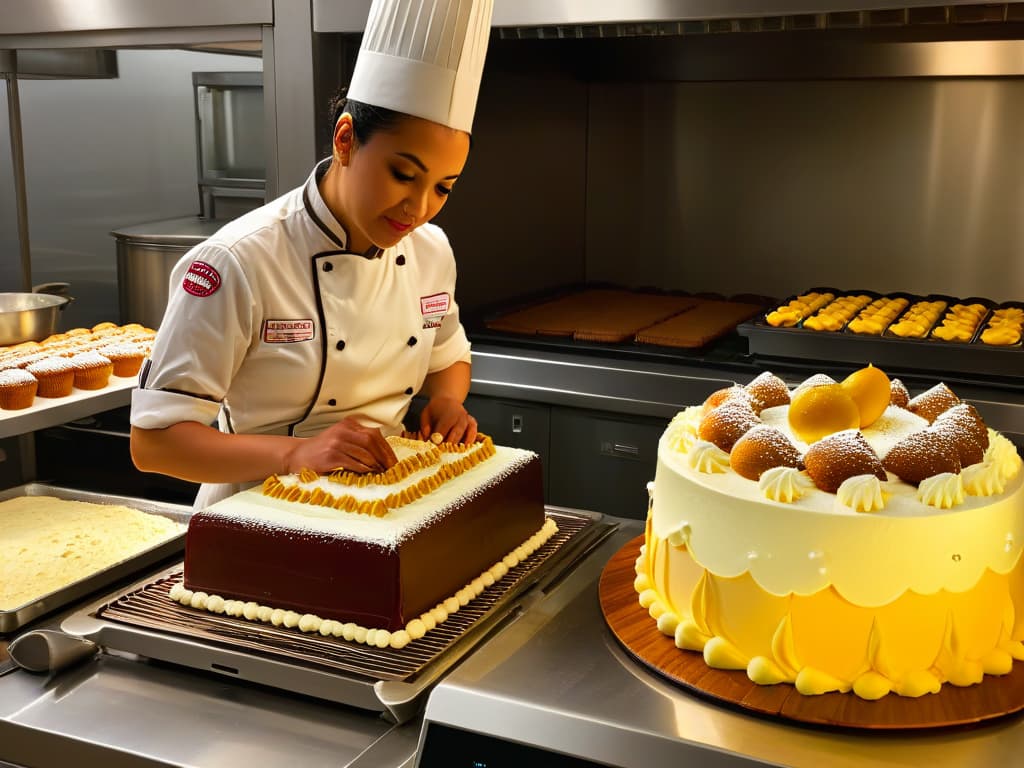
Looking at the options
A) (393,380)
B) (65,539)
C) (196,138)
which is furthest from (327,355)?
(196,138)

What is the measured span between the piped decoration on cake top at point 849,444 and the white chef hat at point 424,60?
493mm

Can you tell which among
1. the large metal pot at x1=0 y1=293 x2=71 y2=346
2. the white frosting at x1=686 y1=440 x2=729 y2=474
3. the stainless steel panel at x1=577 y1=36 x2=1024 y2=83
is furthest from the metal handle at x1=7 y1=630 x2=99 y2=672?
the stainless steel panel at x1=577 y1=36 x2=1024 y2=83

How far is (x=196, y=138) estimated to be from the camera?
2.65m

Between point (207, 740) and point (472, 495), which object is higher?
point (472, 495)

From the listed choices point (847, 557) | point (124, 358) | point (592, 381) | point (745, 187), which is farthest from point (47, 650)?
point (745, 187)

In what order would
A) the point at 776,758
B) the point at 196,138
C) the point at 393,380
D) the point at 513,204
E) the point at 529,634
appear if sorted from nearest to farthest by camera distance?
the point at 776,758, the point at 529,634, the point at 393,380, the point at 196,138, the point at 513,204

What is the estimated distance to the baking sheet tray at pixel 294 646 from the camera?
1.06m

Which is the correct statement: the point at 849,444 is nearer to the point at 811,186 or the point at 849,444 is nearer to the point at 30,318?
the point at 30,318

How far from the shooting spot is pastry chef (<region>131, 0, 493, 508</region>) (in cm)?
132

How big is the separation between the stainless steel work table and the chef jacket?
0.36 meters

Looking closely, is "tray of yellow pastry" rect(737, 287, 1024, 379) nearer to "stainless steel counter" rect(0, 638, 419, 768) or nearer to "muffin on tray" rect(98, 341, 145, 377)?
"muffin on tray" rect(98, 341, 145, 377)

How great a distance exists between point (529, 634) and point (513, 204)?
1.85 metres

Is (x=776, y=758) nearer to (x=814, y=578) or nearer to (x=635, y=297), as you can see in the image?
(x=814, y=578)

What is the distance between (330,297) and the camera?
1.48 meters
